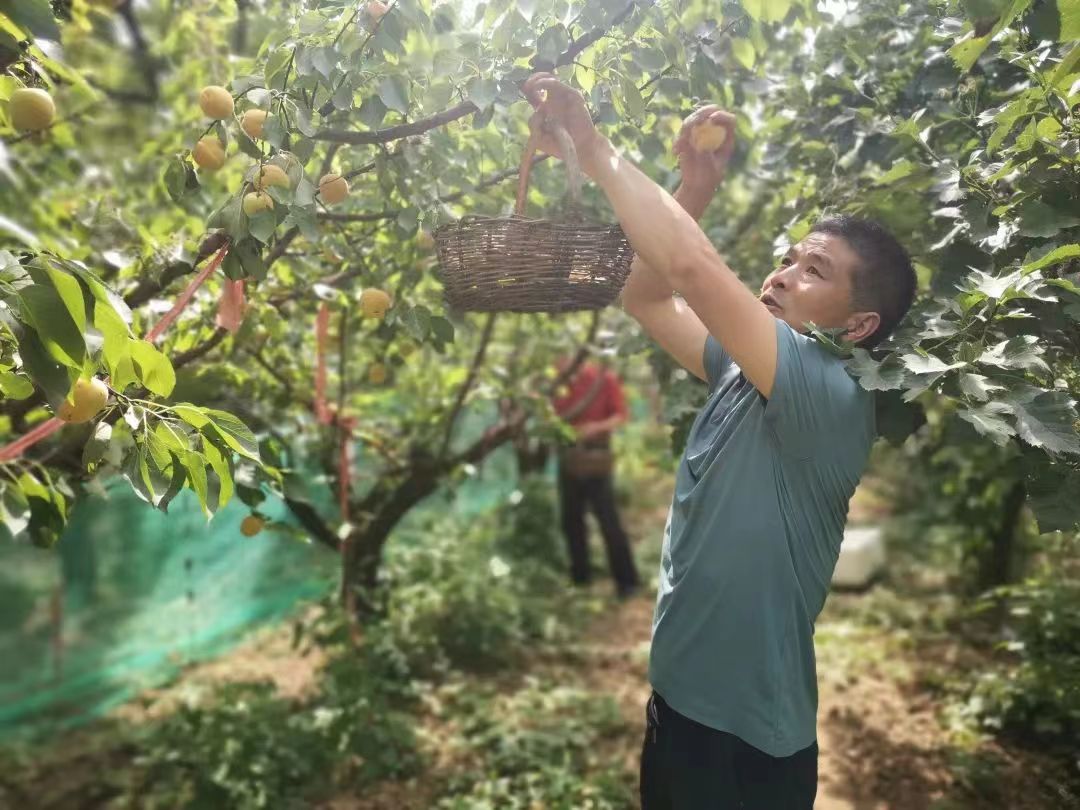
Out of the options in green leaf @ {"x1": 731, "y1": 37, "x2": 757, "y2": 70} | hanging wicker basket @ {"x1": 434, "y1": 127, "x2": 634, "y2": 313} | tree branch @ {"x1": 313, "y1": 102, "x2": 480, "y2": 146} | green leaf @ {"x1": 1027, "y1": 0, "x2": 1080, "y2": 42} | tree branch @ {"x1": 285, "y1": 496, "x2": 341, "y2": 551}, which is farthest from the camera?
tree branch @ {"x1": 285, "y1": 496, "x2": 341, "y2": 551}

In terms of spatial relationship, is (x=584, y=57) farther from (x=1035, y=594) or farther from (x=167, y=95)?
(x=1035, y=594)

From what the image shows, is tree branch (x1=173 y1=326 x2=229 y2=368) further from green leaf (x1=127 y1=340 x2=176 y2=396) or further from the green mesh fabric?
the green mesh fabric

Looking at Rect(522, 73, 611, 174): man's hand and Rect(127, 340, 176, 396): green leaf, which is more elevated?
Rect(522, 73, 611, 174): man's hand

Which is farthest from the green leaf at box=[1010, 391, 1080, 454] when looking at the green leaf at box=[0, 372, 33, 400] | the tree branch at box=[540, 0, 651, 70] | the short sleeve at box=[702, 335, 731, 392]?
the green leaf at box=[0, 372, 33, 400]

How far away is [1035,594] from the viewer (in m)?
3.33

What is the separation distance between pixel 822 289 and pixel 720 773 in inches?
37.1

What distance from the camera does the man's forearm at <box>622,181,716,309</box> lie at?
5.96 feet

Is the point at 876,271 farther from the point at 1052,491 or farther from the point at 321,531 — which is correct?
the point at 321,531

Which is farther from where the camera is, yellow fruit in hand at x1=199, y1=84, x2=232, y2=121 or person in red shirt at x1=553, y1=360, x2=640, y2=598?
person in red shirt at x1=553, y1=360, x2=640, y2=598

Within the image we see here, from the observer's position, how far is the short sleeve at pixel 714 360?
182 cm

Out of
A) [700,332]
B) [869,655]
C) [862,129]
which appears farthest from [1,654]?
[869,655]

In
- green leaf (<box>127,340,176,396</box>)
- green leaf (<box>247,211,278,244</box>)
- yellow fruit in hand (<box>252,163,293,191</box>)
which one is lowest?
green leaf (<box>127,340,176,396</box>)

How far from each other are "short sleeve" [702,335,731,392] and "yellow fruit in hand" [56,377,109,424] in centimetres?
119

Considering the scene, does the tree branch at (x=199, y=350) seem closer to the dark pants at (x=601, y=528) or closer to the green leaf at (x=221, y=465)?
the green leaf at (x=221, y=465)
